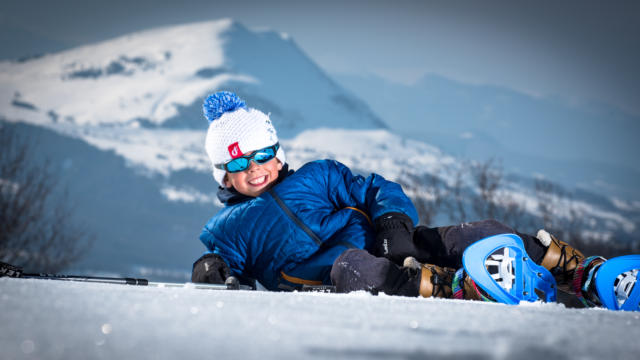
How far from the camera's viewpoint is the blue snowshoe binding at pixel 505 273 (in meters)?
1.58

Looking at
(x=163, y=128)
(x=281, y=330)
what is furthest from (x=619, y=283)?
(x=163, y=128)

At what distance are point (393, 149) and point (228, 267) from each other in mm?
72983

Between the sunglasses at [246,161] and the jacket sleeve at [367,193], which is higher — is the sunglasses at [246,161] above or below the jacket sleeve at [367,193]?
above

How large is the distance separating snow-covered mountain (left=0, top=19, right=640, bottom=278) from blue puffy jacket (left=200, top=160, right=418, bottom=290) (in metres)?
53.8

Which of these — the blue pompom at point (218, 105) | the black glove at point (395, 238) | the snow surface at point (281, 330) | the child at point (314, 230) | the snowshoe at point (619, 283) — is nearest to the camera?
the snow surface at point (281, 330)

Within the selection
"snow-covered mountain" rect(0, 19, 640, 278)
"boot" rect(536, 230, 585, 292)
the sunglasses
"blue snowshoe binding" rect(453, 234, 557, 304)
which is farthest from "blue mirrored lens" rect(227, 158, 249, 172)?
"snow-covered mountain" rect(0, 19, 640, 278)

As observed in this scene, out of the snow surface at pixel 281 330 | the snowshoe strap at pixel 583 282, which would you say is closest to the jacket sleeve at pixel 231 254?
the snow surface at pixel 281 330

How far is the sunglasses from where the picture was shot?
241 centimetres

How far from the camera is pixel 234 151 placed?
2.41m

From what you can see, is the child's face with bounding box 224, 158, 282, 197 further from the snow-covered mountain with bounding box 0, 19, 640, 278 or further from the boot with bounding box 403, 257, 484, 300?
the snow-covered mountain with bounding box 0, 19, 640, 278

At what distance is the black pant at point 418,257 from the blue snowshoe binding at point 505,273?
205 millimetres

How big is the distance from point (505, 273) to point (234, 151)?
1.36m

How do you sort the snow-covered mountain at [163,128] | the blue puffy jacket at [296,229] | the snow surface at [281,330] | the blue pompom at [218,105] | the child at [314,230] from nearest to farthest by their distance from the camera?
the snow surface at [281,330], the child at [314,230], the blue puffy jacket at [296,229], the blue pompom at [218,105], the snow-covered mountain at [163,128]

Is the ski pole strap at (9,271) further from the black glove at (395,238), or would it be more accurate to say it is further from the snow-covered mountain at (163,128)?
the snow-covered mountain at (163,128)
